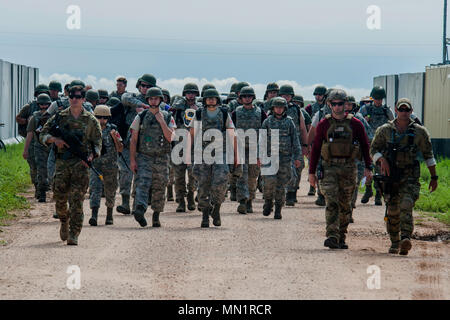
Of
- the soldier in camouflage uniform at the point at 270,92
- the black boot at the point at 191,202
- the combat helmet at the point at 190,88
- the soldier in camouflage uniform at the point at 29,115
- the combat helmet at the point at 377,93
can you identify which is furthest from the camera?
the soldier in camouflage uniform at the point at 29,115

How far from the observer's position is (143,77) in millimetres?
14273

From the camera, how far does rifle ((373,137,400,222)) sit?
1056 cm

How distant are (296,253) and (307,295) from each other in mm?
2672

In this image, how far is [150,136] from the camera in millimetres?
12797

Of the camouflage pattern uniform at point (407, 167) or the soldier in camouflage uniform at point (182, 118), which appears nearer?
the camouflage pattern uniform at point (407, 167)

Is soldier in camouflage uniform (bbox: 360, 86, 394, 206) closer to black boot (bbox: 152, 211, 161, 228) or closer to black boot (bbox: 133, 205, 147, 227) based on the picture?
black boot (bbox: 152, 211, 161, 228)

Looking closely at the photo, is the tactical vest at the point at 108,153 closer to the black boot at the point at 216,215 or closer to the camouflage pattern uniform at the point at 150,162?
the camouflage pattern uniform at the point at 150,162

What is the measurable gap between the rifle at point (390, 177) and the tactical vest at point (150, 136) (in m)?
3.55

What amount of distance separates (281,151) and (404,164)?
13.4 feet

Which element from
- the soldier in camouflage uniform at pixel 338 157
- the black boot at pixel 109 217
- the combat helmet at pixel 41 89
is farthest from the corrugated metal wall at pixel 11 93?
the soldier in camouflage uniform at pixel 338 157

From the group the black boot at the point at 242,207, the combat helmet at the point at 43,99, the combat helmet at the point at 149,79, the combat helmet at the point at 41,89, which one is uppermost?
the combat helmet at the point at 149,79

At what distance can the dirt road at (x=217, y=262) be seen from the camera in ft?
26.1

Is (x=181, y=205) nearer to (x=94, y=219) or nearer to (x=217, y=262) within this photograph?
(x=94, y=219)
